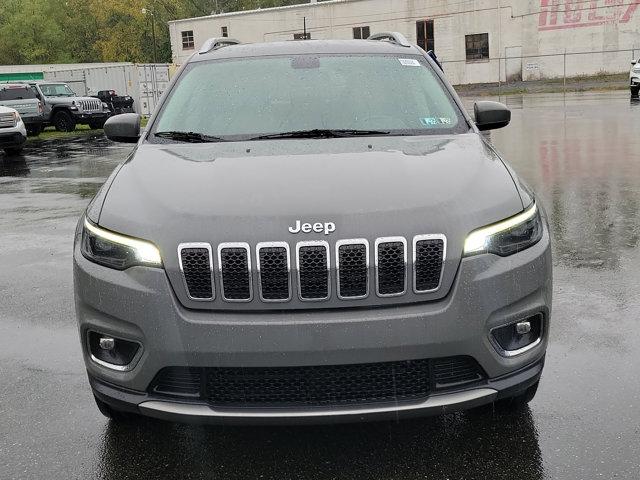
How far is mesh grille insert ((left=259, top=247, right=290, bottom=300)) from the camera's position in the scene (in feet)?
8.92

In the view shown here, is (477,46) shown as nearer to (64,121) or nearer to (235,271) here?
(64,121)

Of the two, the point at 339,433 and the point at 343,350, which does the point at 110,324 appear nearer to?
the point at 343,350

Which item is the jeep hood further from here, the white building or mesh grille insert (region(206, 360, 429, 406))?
the white building

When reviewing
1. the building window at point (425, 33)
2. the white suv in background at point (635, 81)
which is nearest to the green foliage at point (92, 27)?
the building window at point (425, 33)

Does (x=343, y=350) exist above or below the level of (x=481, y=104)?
below

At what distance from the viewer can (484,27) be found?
46.9m

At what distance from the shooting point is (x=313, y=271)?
273 cm

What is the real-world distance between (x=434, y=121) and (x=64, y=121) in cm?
2501

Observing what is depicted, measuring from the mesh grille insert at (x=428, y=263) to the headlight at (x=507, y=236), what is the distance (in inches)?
4.5

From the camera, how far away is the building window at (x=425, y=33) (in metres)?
48.7

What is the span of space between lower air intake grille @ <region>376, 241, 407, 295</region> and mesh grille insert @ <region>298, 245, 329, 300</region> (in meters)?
0.20

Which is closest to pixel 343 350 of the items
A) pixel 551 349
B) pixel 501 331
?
pixel 501 331

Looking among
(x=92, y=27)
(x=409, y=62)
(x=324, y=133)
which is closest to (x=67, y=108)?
(x=409, y=62)

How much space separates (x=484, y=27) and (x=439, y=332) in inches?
1859
